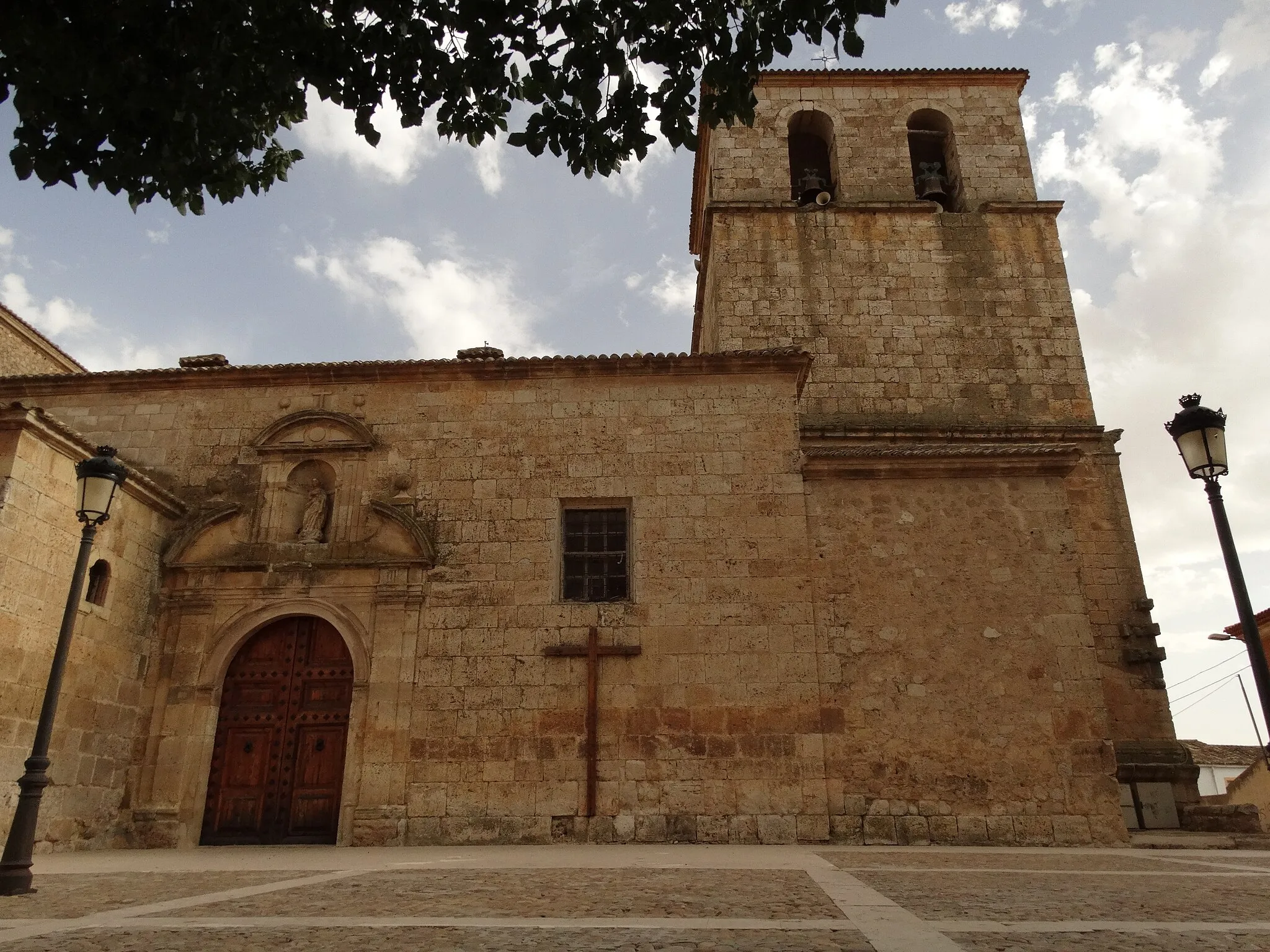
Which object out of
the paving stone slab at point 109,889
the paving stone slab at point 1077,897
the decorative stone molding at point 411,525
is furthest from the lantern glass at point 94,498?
the paving stone slab at point 1077,897

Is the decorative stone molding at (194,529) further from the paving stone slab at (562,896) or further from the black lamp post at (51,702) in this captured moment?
the paving stone slab at (562,896)

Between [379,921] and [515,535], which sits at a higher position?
[515,535]

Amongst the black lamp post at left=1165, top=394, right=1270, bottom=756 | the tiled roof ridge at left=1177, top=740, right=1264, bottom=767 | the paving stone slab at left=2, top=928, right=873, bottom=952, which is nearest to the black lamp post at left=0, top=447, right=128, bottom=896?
the paving stone slab at left=2, top=928, right=873, bottom=952

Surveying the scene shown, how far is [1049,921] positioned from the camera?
361 cm

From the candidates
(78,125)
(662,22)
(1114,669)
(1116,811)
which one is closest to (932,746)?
(1116,811)

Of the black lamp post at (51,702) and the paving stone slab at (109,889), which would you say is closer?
the paving stone slab at (109,889)

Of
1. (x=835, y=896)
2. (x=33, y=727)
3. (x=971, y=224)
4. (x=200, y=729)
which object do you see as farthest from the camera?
(x=971, y=224)

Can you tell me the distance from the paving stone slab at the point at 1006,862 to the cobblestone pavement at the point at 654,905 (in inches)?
1.9

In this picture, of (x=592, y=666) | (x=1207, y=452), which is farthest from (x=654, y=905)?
(x=592, y=666)

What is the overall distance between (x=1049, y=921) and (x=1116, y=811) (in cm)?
634

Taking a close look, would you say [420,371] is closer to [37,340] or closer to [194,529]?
[194,529]

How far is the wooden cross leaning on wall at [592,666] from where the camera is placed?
29.5 feet

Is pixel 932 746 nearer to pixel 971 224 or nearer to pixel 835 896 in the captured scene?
pixel 835 896

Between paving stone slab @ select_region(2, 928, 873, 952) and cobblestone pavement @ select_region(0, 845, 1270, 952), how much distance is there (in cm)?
1
